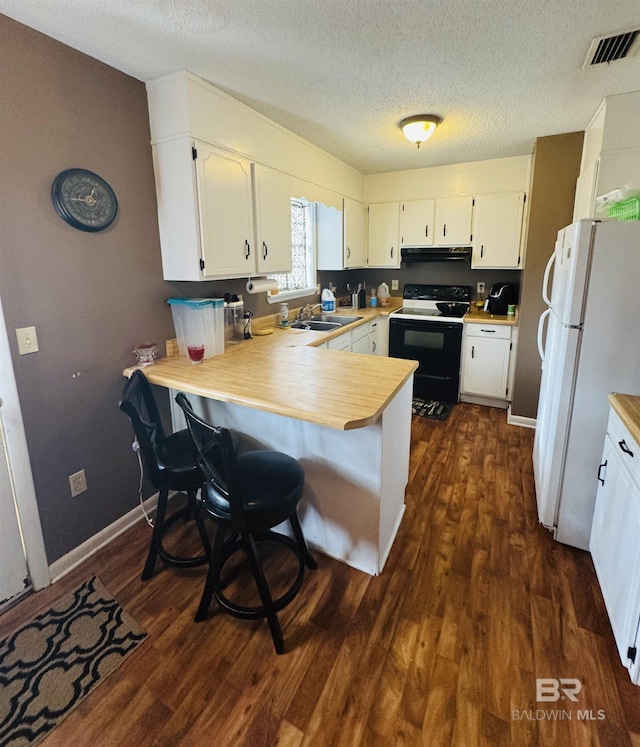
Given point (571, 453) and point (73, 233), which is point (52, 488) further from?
point (571, 453)

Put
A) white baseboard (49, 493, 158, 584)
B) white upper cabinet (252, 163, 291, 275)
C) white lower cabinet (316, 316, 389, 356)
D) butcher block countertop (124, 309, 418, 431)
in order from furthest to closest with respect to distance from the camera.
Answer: white lower cabinet (316, 316, 389, 356)
white upper cabinet (252, 163, 291, 275)
white baseboard (49, 493, 158, 584)
butcher block countertop (124, 309, 418, 431)

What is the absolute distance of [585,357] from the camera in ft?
6.10

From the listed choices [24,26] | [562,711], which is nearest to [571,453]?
[562,711]

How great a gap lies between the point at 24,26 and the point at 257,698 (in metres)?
2.79

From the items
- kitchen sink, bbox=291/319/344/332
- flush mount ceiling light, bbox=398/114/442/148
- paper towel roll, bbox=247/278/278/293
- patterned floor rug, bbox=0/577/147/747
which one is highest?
flush mount ceiling light, bbox=398/114/442/148

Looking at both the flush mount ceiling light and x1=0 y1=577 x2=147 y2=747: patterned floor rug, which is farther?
the flush mount ceiling light

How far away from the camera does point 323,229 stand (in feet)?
13.3

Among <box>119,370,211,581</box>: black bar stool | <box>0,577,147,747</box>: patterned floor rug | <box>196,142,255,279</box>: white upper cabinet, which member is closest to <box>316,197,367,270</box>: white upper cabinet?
<box>196,142,255,279</box>: white upper cabinet

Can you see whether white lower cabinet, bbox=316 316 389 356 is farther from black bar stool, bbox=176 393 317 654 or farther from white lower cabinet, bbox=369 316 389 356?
black bar stool, bbox=176 393 317 654

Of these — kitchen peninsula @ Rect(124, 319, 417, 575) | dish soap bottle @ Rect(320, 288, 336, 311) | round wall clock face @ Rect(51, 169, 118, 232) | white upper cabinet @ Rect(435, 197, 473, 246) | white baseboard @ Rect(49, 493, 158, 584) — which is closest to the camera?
kitchen peninsula @ Rect(124, 319, 417, 575)

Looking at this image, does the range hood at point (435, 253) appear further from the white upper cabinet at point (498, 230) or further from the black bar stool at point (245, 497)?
the black bar stool at point (245, 497)

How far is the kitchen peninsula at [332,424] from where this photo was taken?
1658 millimetres

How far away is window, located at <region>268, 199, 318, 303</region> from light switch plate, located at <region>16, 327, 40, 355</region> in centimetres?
221

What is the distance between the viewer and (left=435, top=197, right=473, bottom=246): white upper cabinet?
3.97m
